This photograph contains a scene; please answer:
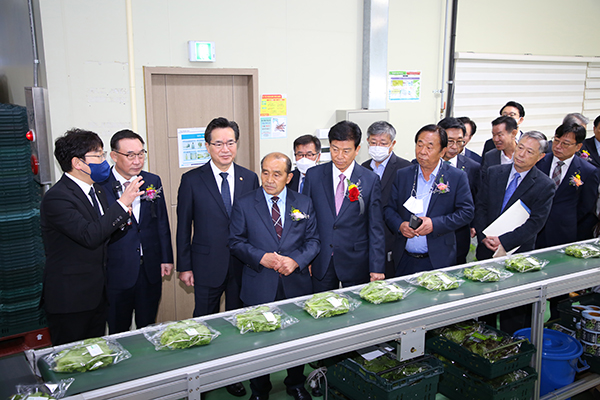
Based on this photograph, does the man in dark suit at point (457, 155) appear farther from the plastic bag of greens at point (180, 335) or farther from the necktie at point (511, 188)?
the plastic bag of greens at point (180, 335)

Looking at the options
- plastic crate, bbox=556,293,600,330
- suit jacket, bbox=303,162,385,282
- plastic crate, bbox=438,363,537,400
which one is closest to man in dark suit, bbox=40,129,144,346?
suit jacket, bbox=303,162,385,282

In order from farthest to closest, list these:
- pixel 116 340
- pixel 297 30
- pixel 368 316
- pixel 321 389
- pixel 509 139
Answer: pixel 297 30
pixel 509 139
pixel 321 389
pixel 368 316
pixel 116 340

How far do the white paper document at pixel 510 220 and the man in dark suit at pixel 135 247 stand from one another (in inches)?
94.2

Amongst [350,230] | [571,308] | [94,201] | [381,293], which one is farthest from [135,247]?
[571,308]

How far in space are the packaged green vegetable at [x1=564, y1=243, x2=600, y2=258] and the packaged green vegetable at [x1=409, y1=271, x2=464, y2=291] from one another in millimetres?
1007

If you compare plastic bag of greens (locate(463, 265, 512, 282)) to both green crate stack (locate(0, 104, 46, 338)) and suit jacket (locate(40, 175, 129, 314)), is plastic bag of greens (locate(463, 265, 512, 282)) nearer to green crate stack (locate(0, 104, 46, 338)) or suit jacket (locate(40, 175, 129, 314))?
suit jacket (locate(40, 175, 129, 314))

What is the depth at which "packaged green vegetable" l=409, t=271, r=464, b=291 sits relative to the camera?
2.58m

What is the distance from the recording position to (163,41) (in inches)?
165

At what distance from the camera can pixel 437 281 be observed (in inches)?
103

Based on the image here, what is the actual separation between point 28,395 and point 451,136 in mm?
3741

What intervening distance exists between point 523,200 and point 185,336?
272 cm

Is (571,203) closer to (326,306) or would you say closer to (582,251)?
(582,251)

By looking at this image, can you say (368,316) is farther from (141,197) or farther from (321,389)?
(141,197)

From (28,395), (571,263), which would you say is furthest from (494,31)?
(28,395)
